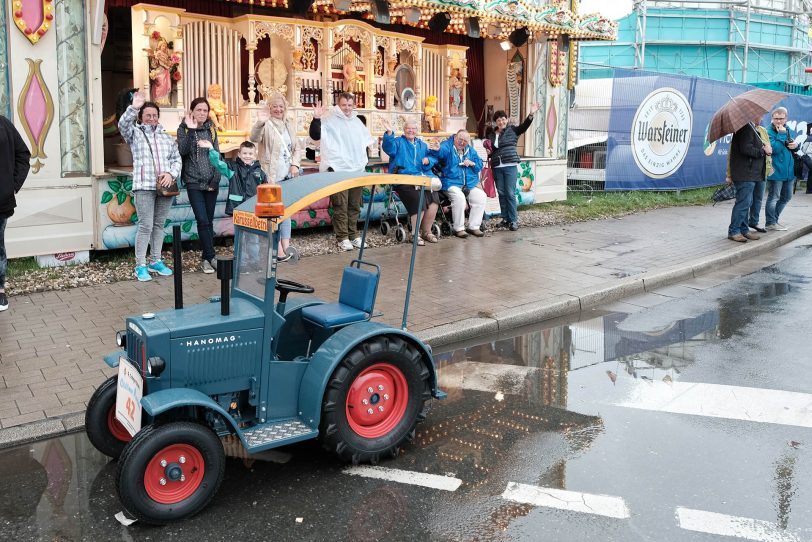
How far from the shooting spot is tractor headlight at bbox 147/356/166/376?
3668mm

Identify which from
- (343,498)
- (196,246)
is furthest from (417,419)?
(196,246)

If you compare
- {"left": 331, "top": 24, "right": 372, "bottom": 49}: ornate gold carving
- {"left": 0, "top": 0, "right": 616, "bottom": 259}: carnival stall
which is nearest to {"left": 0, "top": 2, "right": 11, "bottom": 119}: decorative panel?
{"left": 0, "top": 0, "right": 616, "bottom": 259}: carnival stall

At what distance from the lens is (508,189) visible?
12344mm

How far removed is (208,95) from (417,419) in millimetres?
8761

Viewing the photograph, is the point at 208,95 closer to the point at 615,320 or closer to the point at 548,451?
the point at 615,320

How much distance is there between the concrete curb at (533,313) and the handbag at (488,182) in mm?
3833

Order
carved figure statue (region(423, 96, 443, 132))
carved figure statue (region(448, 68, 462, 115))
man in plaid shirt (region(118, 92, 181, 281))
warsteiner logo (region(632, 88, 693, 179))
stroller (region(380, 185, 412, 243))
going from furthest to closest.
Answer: warsteiner logo (region(632, 88, 693, 179)), carved figure statue (region(448, 68, 462, 115)), carved figure statue (region(423, 96, 443, 132)), stroller (region(380, 185, 412, 243)), man in plaid shirt (region(118, 92, 181, 281))

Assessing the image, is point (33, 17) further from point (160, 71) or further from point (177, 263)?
point (177, 263)

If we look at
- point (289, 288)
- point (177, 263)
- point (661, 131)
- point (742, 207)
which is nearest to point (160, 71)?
point (289, 288)

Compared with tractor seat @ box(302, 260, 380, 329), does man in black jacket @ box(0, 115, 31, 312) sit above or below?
above

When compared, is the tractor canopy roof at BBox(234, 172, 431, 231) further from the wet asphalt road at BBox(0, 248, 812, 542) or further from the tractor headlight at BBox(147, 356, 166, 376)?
Result: the wet asphalt road at BBox(0, 248, 812, 542)

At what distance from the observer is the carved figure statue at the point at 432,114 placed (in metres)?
14.6

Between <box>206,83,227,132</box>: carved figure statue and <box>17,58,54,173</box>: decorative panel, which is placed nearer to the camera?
<box>17,58,54,173</box>: decorative panel

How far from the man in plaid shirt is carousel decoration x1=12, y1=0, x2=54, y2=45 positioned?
137cm
